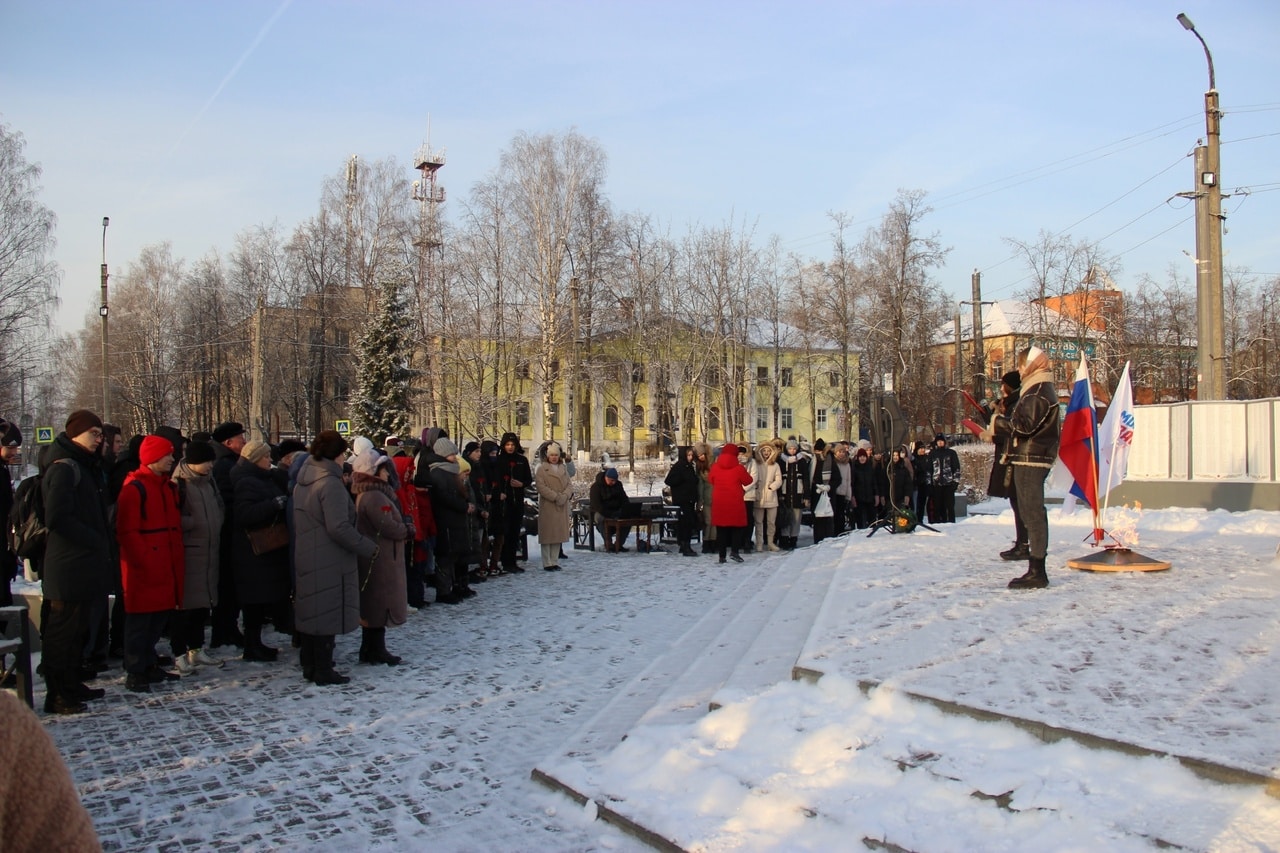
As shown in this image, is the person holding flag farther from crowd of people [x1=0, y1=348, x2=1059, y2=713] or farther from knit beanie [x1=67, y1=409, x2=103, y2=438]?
knit beanie [x1=67, y1=409, x2=103, y2=438]

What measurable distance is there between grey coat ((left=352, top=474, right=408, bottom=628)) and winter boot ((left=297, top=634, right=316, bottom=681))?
56cm

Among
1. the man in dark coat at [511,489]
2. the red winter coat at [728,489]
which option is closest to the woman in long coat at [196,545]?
the man in dark coat at [511,489]

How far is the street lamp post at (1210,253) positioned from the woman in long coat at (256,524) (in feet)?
53.1

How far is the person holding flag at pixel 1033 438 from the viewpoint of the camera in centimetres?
799

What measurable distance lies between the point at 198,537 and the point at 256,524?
45cm

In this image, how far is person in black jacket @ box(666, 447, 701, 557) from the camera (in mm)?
15453

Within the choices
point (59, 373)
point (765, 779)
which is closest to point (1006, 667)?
point (765, 779)

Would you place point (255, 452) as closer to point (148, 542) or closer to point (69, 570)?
point (148, 542)

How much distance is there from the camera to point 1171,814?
360 cm

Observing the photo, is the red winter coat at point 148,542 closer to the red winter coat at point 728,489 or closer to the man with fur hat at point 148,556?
the man with fur hat at point 148,556

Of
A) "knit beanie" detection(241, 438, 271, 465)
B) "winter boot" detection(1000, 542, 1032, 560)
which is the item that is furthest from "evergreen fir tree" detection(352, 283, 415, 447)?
"winter boot" detection(1000, 542, 1032, 560)

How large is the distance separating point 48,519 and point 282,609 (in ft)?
8.29

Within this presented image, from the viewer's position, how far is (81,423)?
6707 millimetres

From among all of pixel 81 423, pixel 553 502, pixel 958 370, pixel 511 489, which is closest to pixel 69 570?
pixel 81 423
